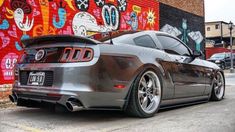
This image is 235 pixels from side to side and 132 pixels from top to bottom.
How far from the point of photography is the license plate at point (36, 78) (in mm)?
5805

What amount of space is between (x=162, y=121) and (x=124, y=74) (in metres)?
0.90

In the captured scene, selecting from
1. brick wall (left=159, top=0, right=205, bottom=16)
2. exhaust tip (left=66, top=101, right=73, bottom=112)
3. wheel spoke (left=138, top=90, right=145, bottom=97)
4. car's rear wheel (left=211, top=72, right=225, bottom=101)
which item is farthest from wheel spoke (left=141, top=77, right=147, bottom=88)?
brick wall (left=159, top=0, right=205, bottom=16)

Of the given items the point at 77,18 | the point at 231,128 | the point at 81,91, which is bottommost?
the point at 231,128

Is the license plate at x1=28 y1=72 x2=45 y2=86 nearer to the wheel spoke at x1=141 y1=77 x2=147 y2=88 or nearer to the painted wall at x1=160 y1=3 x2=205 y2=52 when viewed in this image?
the wheel spoke at x1=141 y1=77 x2=147 y2=88

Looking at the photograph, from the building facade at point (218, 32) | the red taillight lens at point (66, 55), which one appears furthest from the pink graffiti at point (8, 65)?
the building facade at point (218, 32)

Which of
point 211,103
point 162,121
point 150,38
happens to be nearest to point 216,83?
point 211,103

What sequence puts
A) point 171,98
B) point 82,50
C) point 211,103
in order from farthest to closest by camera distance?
point 211,103 → point 171,98 → point 82,50

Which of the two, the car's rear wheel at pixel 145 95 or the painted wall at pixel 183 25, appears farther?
the painted wall at pixel 183 25

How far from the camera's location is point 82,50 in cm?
567

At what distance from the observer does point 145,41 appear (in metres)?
6.79

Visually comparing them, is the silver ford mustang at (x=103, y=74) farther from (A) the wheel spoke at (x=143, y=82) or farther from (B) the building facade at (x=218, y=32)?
(B) the building facade at (x=218, y=32)

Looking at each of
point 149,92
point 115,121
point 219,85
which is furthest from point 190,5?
point 115,121

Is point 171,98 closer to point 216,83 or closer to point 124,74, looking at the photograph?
point 124,74

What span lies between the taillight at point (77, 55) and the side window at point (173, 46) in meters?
1.93
